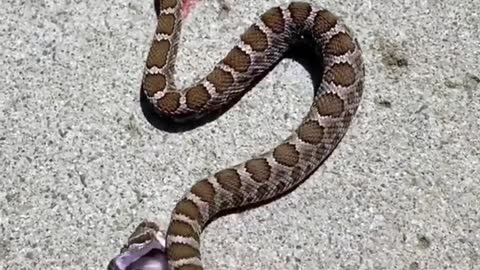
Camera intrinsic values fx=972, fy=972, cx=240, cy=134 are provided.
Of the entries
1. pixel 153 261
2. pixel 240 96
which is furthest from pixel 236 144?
pixel 153 261

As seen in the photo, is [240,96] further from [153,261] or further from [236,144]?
[153,261]

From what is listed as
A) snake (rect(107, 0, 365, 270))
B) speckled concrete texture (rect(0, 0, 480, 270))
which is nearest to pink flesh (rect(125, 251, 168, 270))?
snake (rect(107, 0, 365, 270))

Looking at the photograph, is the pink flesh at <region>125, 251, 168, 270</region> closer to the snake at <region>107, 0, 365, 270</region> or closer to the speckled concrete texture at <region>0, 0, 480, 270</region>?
the snake at <region>107, 0, 365, 270</region>

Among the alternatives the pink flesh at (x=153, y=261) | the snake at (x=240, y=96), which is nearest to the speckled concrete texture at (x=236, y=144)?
the snake at (x=240, y=96)

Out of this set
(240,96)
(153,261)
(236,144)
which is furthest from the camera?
(240,96)

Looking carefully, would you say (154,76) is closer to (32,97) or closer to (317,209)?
(32,97)

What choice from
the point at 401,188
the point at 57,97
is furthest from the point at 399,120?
the point at 57,97

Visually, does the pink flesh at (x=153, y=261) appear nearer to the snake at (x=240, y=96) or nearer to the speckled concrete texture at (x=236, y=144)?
the snake at (x=240, y=96)
